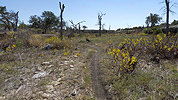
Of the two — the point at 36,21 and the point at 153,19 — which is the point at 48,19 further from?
the point at 153,19

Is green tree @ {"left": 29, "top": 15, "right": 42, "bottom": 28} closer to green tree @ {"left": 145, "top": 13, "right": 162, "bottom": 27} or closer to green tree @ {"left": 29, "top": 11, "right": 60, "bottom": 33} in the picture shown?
green tree @ {"left": 29, "top": 11, "right": 60, "bottom": 33}

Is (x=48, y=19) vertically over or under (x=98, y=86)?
over

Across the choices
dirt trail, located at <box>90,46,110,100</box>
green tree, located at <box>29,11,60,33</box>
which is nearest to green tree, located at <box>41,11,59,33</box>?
green tree, located at <box>29,11,60,33</box>

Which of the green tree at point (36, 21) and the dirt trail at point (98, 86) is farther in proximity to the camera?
the green tree at point (36, 21)

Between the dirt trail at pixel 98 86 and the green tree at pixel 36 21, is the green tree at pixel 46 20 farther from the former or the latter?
the dirt trail at pixel 98 86

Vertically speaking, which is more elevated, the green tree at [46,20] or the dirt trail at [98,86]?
the green tree at [46,20]

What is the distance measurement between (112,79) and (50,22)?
2475 cm

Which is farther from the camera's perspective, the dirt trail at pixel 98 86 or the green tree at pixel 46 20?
the green tree at pixel 46 20

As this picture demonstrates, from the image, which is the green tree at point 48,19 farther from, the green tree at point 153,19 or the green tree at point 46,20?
the green tree at point 153,19

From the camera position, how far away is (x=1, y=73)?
3.12 metres

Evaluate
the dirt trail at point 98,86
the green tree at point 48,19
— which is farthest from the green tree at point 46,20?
the dirt trail at point 98,86

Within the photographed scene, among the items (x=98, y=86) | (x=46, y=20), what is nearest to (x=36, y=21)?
(x=46, y=20)

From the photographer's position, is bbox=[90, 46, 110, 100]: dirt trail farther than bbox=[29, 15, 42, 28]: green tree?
No

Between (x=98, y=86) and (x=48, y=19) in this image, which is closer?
(x=98, y=86)
